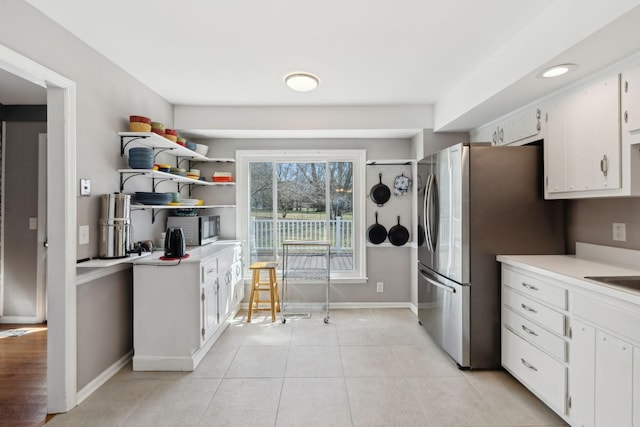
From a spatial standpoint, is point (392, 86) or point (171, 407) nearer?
point (171, 407)

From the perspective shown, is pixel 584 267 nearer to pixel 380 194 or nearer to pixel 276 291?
pixel 380 194

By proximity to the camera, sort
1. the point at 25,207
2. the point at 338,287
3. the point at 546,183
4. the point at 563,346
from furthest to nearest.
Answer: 1. the point at 338,287
2. the point at 25,207
3. the point at 546,183
4. the point at 563,346

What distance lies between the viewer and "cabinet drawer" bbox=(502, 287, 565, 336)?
72.5 inches

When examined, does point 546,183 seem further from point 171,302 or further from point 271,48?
point 171,302

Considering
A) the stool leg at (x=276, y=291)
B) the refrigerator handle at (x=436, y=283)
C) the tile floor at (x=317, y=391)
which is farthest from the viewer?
the stool leg at (x=276, y=291)

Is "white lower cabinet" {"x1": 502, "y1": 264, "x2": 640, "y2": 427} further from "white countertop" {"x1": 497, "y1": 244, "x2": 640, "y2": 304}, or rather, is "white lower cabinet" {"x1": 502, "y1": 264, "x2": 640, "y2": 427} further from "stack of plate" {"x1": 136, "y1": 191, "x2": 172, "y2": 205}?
"stack of plate" {"x1": 136, "y1": 191, "x2": 172, "y2": 205}

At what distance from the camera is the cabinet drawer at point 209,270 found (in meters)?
2.65

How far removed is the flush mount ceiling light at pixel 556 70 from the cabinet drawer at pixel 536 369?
1.79 m

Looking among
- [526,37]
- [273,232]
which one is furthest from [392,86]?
[273,232]

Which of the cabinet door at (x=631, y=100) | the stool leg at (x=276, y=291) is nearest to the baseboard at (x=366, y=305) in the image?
the stool leg at (x=276, y=291)

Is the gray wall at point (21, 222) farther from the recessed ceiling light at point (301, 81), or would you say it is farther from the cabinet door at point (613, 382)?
the cabinet door at point (613, 382)

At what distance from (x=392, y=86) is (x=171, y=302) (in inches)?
108

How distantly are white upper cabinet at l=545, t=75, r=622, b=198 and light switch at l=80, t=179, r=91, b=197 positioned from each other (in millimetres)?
3358

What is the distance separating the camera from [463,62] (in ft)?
8.06
